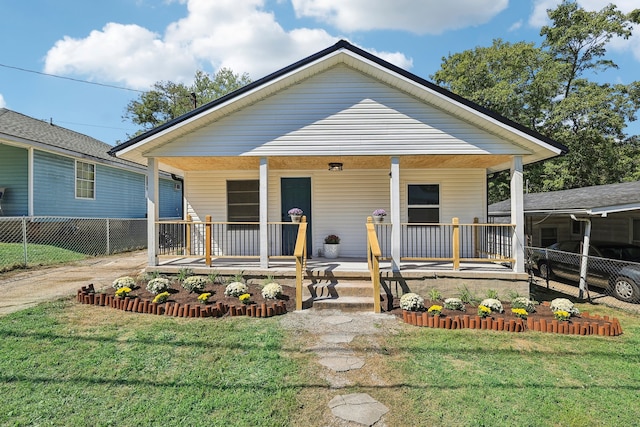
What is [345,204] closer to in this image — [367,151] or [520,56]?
[367,151]

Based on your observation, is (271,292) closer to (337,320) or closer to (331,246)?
(337,320)

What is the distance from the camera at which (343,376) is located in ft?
11.2

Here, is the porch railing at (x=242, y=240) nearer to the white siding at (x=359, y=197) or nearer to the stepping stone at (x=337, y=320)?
the white siding at (x=359, y=197)

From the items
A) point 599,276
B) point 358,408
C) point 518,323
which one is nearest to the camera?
point 358,408

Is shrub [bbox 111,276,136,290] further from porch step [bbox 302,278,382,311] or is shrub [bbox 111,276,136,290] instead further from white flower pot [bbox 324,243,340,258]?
white flower pot [bbox 324,243,340,258]

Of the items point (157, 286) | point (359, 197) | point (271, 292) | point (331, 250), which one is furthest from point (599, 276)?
point (157, 286)

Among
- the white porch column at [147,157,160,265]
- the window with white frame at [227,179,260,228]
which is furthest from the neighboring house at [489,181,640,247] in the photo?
the white porch column at [147,157,160,265]

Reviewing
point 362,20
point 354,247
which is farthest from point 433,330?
point 362,20

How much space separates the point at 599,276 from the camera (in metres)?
8.04

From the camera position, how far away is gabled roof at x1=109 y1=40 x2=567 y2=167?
639 cm

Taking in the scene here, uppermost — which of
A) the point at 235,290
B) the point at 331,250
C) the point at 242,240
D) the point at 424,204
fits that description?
the point at 424,204

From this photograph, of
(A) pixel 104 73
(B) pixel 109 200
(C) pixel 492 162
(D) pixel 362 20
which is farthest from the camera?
(A) pixel 104 73

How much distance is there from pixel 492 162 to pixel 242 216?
6.57 m

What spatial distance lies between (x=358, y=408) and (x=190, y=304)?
11.5 feet
